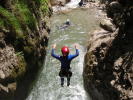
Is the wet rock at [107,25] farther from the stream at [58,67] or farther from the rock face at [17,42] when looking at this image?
the rock face at [17,42]

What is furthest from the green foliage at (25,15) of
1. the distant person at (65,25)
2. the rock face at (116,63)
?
the distant person at (65,25)

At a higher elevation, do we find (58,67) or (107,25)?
(107,25)

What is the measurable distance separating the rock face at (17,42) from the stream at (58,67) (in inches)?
41.9

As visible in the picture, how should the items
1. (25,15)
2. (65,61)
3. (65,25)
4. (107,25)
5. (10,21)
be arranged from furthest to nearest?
1. (65,25)
2. (107,25)
3. (25,15)
4. (10,21)
5. (65,61)

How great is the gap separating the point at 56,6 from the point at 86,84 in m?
16.3

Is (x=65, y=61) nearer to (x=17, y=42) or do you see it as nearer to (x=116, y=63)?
(x=116, y=63)

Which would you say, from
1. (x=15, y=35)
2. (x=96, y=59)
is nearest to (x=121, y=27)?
(x=96, y=59)

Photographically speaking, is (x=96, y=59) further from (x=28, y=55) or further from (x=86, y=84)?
(x=28, y=55)

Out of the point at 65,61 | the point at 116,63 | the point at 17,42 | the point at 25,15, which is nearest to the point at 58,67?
the point at 25,15

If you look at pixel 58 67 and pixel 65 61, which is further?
pixel 58 67

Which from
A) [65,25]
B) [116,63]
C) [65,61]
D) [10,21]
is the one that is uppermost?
[10,21]

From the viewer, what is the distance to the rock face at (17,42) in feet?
41.4

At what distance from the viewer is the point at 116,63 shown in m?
11.5

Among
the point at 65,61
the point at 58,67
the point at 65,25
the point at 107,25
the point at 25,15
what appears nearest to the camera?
the point at 65,61
